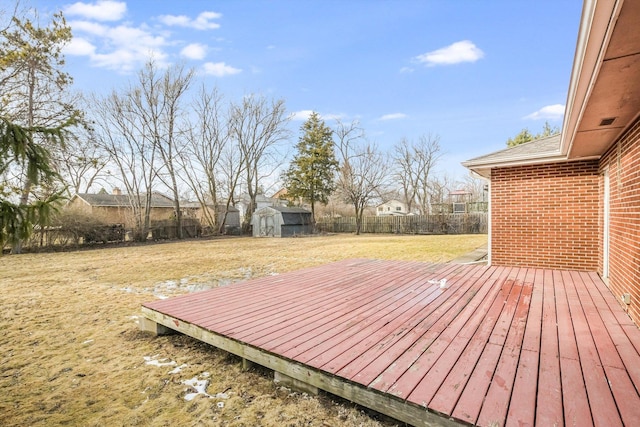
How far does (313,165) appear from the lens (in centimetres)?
A: 2461

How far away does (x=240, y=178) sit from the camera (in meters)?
25.0

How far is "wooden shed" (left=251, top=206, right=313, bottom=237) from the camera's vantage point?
2075 cm

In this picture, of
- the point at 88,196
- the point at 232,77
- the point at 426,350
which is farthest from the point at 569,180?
the point at 88,196

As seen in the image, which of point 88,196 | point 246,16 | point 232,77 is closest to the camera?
point 246,16

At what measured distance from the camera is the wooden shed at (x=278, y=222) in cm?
2075

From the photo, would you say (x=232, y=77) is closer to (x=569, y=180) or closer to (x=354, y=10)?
(x=354, y=10)

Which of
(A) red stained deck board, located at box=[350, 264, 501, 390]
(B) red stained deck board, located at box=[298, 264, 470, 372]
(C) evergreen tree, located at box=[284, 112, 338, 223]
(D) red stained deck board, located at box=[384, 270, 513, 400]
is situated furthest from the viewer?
(C) evergreen tree, located at box=[284, 112, 338, 223]

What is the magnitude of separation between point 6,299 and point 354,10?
977 cm

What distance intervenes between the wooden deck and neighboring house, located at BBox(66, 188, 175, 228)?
41.2ft

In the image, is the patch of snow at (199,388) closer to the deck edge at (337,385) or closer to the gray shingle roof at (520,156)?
the deck edge at (337,385)

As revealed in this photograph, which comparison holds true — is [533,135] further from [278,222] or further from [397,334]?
[397,334]

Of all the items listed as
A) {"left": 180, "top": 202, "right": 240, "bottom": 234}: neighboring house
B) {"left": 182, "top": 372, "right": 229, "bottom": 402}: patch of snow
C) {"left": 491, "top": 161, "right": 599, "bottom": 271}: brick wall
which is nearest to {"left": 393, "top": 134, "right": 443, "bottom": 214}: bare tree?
{"left": 180, "top": 202, "right": 240, "bottom": 234}: neighboring house

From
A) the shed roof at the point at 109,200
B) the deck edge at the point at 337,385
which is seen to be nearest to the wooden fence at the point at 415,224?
the shed roof at the point at 109,200

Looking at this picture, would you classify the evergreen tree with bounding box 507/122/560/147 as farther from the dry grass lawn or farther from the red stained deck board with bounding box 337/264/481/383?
the dry grass lawn
